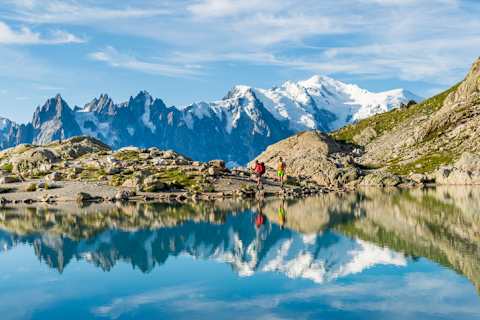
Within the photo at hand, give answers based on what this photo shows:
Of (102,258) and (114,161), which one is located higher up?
(114,161)

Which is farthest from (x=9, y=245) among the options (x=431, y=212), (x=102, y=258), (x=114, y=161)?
(x=114, y=161)

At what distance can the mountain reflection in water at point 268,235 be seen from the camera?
143ft

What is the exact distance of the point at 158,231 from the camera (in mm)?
62781

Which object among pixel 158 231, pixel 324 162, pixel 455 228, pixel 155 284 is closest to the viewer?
pixel 155 284

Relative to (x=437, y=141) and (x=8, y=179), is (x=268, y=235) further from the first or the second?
(x=437, y=141)

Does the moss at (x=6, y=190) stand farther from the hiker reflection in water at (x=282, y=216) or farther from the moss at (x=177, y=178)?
the hiker reflection in water at (x=282, y=216)

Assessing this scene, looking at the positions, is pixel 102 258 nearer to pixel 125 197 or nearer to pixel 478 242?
pixel 478 242

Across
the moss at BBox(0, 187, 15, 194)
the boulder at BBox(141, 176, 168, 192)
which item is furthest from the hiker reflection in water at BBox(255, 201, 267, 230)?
the moss at BBox(0, 187, 15, 194)

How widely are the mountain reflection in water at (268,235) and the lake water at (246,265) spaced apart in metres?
0.13

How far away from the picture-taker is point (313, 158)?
16062cm

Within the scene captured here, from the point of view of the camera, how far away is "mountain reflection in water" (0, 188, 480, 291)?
43.6 meters

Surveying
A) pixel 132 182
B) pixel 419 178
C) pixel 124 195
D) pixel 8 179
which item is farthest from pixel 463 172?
pixel 8 179

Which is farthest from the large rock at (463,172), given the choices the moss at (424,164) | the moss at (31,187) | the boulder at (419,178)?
the moss at (31,187)

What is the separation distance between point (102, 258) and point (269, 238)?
1692 cm
